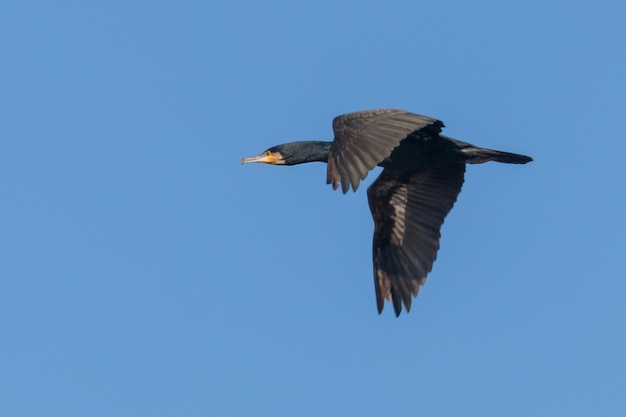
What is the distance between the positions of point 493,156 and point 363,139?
2655 mm

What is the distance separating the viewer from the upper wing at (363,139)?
1470 centimetres

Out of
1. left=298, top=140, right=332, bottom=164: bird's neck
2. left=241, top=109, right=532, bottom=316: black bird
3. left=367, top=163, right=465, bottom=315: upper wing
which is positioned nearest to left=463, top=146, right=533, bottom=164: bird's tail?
left=241, top=109, right=532, bottom=316: black bird

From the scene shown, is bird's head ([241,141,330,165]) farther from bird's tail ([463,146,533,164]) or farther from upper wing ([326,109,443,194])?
upper wing ([326,109,443,194])

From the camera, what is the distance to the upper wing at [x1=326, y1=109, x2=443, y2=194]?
14695 millimetres

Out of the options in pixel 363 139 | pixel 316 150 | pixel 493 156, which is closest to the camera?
pixel 363 139

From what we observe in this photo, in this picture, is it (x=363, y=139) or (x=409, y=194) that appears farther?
(x=409, y=194)

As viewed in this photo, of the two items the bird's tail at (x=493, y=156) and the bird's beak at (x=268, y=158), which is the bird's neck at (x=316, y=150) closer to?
the bird's beak at (x=268, y=158)

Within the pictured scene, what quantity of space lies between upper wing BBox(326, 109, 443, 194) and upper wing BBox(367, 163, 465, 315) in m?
2.56

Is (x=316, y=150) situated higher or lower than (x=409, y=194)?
higher

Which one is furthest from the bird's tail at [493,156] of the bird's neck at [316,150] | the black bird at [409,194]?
the bird's neck at [316,150]

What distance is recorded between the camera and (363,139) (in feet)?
49.5

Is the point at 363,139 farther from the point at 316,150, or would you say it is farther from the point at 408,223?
the point at 408,223

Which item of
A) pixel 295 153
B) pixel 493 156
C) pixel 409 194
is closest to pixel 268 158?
pixel 295 153

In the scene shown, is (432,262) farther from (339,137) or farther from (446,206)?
(339,137)
